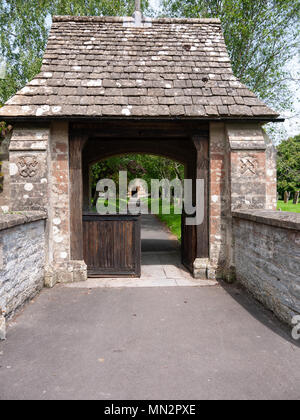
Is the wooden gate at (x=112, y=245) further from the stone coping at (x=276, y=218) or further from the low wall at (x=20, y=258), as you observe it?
the stone coping at (x=276, y=218)

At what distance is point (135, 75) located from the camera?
6516 mm

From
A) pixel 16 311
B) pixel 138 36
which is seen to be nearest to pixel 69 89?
pixel 138 36

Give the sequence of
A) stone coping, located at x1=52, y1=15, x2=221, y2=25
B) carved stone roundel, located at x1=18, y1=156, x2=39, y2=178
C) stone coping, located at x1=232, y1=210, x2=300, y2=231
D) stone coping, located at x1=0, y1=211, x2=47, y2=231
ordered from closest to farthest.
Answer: stone coping, located at x1=232, y1=210, x2=300, y2=231 → stone coping, located at x1=0, y1=211, x2=47, y2=231 → carved stone roundel, located at x1=18, y1=156, x2=39, y2=178 → stone coping, located at x1=52, y1=15, x2=221, y2=25

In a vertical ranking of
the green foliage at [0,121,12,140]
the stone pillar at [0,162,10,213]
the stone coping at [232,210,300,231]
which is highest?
the green foliage at [0,121,12,140]

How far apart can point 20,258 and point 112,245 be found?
208cm

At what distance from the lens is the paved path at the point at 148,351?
2.63 meters

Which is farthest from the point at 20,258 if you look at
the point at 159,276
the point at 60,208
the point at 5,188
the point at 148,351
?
the point at 159,276

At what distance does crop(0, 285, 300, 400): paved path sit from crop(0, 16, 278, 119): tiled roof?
369 centimetres

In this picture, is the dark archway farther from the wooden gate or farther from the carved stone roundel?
the carved stone roundel

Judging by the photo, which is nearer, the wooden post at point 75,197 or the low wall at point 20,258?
the low wall at point 20,258

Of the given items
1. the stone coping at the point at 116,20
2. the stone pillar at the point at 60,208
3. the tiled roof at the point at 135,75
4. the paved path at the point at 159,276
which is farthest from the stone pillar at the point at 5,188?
the stone coping at the point at 116,20

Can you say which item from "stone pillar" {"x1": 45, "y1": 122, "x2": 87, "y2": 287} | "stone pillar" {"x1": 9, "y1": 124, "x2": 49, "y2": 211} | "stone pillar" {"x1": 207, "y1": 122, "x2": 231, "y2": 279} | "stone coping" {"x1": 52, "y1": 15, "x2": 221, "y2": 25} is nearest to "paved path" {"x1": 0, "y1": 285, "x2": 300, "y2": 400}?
"stone pillar" {"x1": 45, "y1": 122, "x2": 87, "y2": 287}

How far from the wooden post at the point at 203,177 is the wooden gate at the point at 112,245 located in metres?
1.36

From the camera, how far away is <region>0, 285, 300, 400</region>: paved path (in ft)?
8.64
